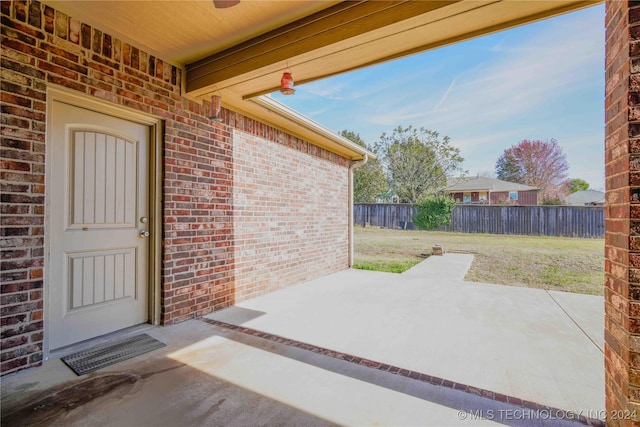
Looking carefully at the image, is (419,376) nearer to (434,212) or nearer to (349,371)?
(349,371)

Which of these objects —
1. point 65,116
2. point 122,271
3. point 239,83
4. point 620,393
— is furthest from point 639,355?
point 65,116

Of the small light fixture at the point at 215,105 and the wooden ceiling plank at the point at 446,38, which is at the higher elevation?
the wooden ceiling plank at the point at 446,38

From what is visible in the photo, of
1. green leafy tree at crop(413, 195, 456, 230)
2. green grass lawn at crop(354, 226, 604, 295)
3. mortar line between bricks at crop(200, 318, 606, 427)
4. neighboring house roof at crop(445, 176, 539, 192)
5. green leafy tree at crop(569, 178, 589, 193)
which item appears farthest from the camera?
green leafy tree at crop(569, 178, 589, 193)

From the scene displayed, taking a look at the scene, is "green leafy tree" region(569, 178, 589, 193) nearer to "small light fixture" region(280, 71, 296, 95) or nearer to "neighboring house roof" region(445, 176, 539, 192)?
"neighboring house roof" region(445, 176, 539, 192)

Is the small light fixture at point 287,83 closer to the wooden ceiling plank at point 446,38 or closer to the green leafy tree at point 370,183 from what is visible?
the wooden ceiling plank at point 446,38

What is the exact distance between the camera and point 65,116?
2586mm

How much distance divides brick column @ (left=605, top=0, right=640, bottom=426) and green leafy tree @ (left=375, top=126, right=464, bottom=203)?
69.7 feet

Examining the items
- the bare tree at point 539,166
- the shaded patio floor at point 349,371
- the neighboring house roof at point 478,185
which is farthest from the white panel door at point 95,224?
the bare tree at point 539,166

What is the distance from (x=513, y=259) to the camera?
8.17 m

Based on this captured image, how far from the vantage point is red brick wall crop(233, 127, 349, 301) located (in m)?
4.35

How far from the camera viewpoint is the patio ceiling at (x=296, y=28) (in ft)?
7.12

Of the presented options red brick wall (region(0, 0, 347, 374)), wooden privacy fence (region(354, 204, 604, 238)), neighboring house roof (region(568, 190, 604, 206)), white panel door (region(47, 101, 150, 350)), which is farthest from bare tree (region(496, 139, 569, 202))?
white panel door (region(47, 101, 150, 350))

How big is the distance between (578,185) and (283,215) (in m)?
42.0

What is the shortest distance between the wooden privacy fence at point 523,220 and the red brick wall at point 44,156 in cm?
1286
